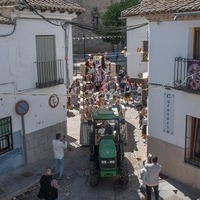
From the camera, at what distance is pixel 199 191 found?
1157 centimetres

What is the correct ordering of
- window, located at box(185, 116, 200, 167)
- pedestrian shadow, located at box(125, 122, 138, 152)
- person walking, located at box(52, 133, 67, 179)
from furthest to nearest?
pedestrian shadow, located at box(125, 122, 138, 152) < person walking, located at box(52, 133, 67, 179) < window, located at box(185, 116, 200, 167)

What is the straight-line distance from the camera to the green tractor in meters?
11.5

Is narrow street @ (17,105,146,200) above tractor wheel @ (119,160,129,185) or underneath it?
underneath

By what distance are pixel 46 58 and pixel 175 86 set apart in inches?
209

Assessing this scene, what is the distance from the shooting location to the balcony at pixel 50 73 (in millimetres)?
13625

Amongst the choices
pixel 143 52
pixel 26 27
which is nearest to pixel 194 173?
pixel 26 27

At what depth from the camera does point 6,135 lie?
1283cm

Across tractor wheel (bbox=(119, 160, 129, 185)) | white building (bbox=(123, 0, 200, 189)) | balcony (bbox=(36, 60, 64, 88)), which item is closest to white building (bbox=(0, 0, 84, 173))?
balcony (bbox=(36, 60, 64, 88))

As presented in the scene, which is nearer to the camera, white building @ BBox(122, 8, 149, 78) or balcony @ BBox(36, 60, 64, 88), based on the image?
balcony @ BBox(36, 60, 64, 88)

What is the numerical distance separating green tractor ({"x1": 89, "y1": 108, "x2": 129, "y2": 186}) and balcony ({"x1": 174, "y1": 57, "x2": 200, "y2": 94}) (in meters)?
2.43

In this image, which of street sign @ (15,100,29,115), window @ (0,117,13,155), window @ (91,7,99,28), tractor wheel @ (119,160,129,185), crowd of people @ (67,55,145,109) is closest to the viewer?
tractor wheel @ (119,160,129,185)

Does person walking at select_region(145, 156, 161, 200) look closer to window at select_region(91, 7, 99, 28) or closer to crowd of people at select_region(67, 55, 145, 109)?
crowd of people at select_region(67, 55, 145, 109)

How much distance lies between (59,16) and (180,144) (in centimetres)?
687

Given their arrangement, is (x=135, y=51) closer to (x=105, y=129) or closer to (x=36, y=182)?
(x=105, y=129)
